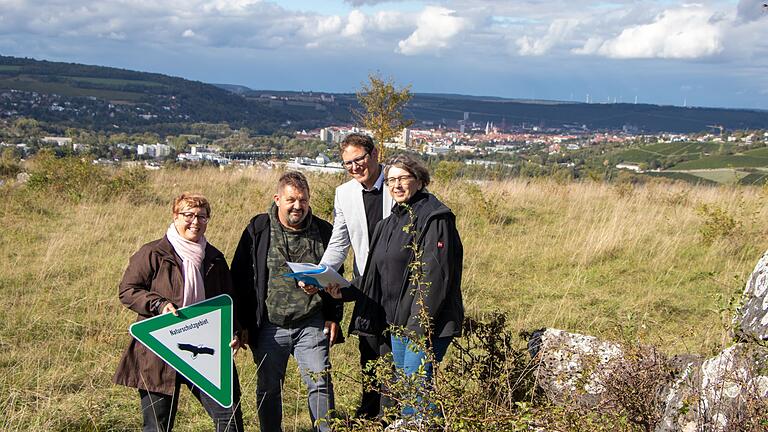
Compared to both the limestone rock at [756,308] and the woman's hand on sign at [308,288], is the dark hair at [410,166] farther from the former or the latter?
the limestone rock at [756,308]

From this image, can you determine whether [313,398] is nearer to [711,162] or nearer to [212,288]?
[212,288]

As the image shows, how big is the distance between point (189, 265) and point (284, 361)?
808 millimetres

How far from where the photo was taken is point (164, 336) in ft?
10.9

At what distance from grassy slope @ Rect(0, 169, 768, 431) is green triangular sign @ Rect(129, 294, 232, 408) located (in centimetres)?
64

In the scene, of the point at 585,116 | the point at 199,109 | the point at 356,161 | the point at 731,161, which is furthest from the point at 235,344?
the point at 585,116

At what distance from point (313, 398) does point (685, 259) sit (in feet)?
21.3

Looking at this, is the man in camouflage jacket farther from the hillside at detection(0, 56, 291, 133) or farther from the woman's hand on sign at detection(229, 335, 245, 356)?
the hillside at detection(0, 56, 291, 133)

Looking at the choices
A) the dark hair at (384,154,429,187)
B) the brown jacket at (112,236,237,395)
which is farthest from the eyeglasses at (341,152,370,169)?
the brown jacket at (112,236,237,395)

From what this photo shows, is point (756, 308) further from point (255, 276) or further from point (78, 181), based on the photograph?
point (78, 181)

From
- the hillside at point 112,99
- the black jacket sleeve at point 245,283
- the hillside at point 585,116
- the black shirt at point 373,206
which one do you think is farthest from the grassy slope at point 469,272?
the hillside at point 585,116

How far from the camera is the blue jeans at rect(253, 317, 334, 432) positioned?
3836 millimetres

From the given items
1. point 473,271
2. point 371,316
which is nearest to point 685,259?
point 473,271

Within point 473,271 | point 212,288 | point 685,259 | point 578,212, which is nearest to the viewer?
point 212,288

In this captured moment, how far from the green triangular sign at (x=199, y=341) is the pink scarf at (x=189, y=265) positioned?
4.0 inches
